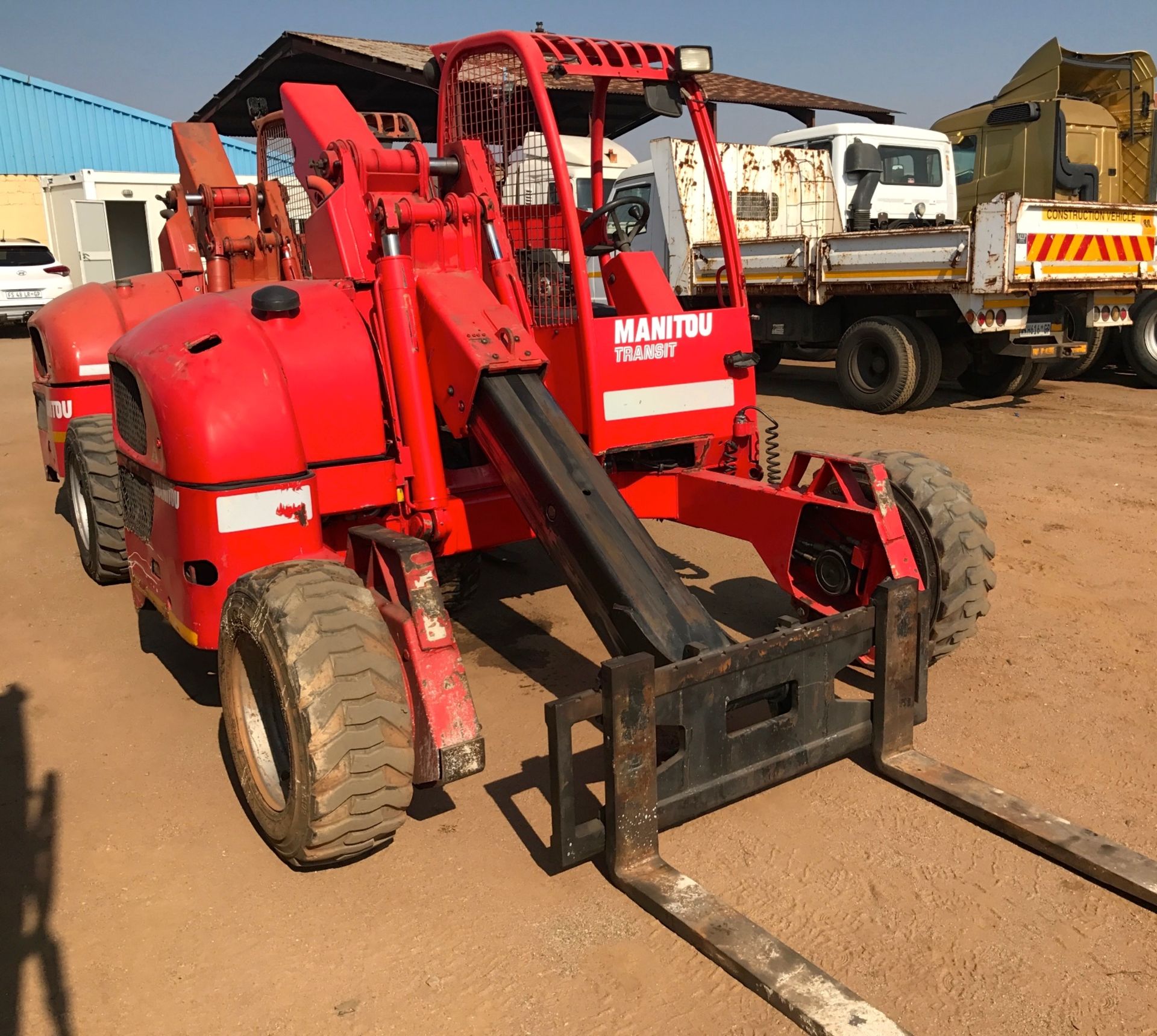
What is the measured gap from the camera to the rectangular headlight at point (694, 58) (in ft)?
12.7

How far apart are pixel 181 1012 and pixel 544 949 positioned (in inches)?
34.2

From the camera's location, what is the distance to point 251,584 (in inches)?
117

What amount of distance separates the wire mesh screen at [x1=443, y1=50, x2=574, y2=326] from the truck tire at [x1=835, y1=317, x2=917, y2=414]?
658 cm

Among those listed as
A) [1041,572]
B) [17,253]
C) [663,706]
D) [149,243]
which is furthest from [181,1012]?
[149,243]

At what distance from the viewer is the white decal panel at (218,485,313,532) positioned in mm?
3240

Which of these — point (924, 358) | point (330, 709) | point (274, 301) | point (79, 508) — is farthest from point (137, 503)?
point (924, 358)

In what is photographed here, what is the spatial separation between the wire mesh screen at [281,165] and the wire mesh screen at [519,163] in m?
1.03

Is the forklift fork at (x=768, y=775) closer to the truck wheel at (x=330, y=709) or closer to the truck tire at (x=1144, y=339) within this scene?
the truck wheel at (x=330, y=709)

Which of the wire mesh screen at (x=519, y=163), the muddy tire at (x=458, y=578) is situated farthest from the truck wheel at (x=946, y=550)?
the muddy tire at (x=458, y=578)

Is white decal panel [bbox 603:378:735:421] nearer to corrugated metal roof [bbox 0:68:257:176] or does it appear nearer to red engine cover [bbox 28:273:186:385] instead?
red engine cover [bbox 28:273:186:385]

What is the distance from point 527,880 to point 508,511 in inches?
57.3

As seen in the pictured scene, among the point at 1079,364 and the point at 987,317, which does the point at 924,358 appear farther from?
the point at 1079,364

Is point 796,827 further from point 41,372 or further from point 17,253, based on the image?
point 17,253

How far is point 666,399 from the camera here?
416 cm
